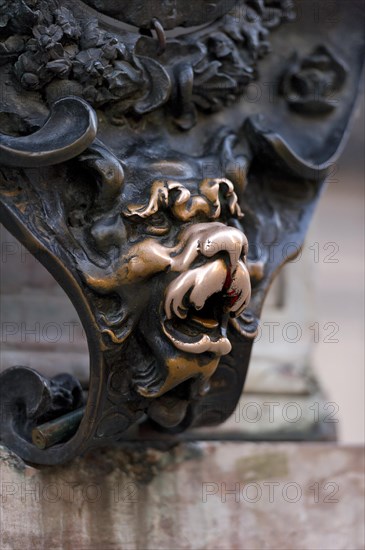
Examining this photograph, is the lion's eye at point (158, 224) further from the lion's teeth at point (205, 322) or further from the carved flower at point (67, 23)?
the carved flower at point (67, 23)

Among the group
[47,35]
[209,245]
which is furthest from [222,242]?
[47,35]

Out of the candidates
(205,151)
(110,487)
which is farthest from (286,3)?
(110,487)

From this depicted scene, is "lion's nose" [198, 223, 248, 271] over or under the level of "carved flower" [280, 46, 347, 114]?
under

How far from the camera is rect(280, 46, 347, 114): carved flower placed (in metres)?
1.08

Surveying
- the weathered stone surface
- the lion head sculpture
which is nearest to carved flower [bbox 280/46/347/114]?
the lion head sculpture

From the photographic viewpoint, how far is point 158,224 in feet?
2.85

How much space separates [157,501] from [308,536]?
18 cm

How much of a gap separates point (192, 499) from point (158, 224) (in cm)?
33

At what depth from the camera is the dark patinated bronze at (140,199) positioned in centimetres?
85

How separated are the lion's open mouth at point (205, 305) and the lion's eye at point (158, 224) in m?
0.05

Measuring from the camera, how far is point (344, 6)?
112 centimetres

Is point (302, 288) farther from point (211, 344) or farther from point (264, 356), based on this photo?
point (211, 344)

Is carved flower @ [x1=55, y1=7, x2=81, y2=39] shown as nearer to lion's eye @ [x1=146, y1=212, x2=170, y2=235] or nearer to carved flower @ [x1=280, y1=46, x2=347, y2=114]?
lion's eye @ [x1=146, y1=212, x2=170, y2=235]

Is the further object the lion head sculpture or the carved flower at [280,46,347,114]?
the carved flower at [280,46,347,114]
